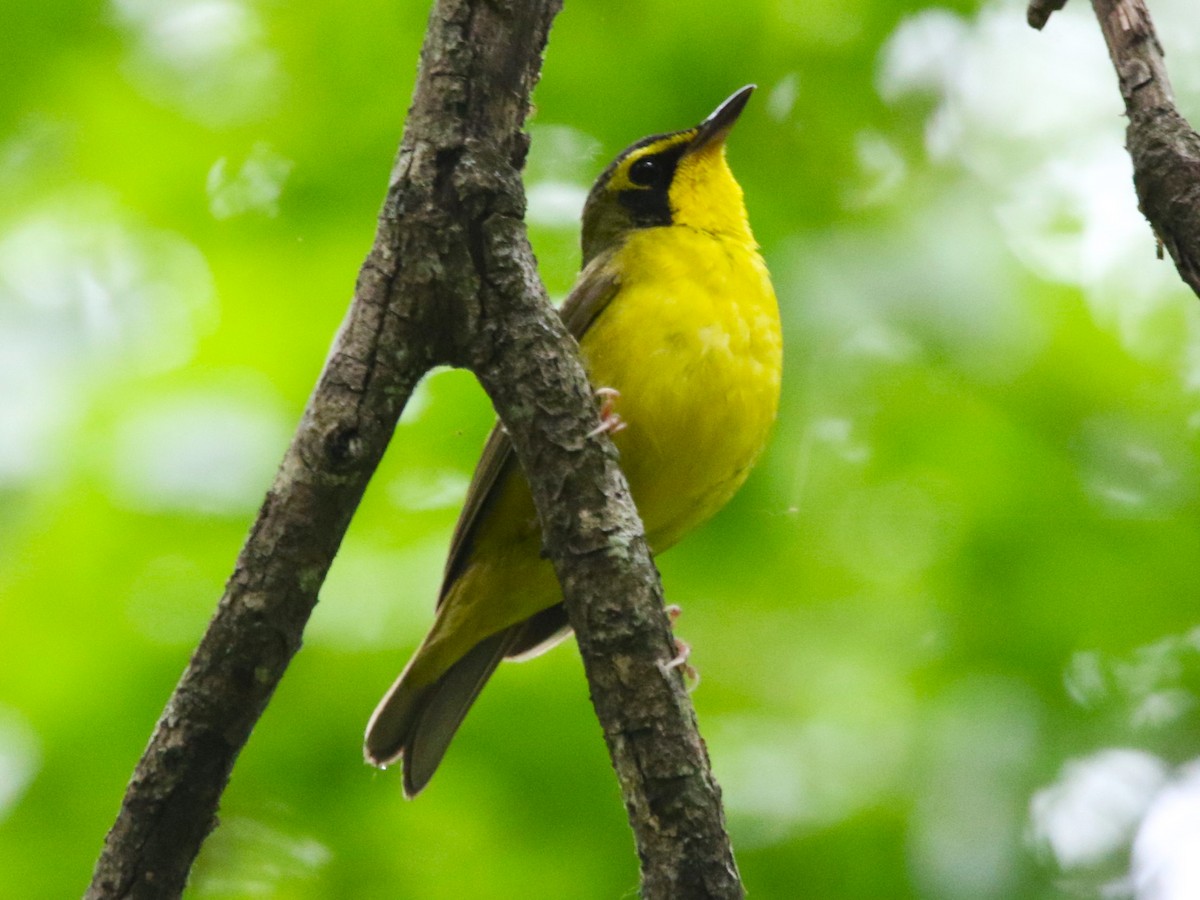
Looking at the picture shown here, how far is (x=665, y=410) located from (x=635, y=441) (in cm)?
13

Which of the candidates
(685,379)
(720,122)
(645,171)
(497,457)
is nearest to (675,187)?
(645,171)

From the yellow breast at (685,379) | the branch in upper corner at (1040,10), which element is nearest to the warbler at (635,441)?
the yellow breast at (685,379)

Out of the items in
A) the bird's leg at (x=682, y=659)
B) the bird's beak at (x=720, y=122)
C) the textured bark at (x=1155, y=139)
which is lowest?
the bird's leg at (x=682, y=659)

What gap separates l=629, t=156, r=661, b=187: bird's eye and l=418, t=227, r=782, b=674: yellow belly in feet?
1.57

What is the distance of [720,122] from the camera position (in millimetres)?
4656

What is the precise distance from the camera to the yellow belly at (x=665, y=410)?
4137mm

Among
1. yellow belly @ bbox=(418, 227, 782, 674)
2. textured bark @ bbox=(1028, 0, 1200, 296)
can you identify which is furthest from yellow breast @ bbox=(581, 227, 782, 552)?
textured bark @ bbox=(1028, 0, 1200, 296)

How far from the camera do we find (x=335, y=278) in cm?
441

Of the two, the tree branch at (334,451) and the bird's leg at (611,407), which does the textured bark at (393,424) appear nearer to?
the tree branch at (334,451)

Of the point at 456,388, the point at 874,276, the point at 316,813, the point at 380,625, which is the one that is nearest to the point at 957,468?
the point at 874,276

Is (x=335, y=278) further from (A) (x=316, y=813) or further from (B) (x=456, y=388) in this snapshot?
(A) (x=316, y=813)

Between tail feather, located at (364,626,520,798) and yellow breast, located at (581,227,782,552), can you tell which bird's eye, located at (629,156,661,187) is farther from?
tail feather, located at (364,626,520,798)

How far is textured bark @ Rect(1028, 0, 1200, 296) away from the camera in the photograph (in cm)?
265

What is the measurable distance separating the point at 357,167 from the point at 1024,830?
3023mm
